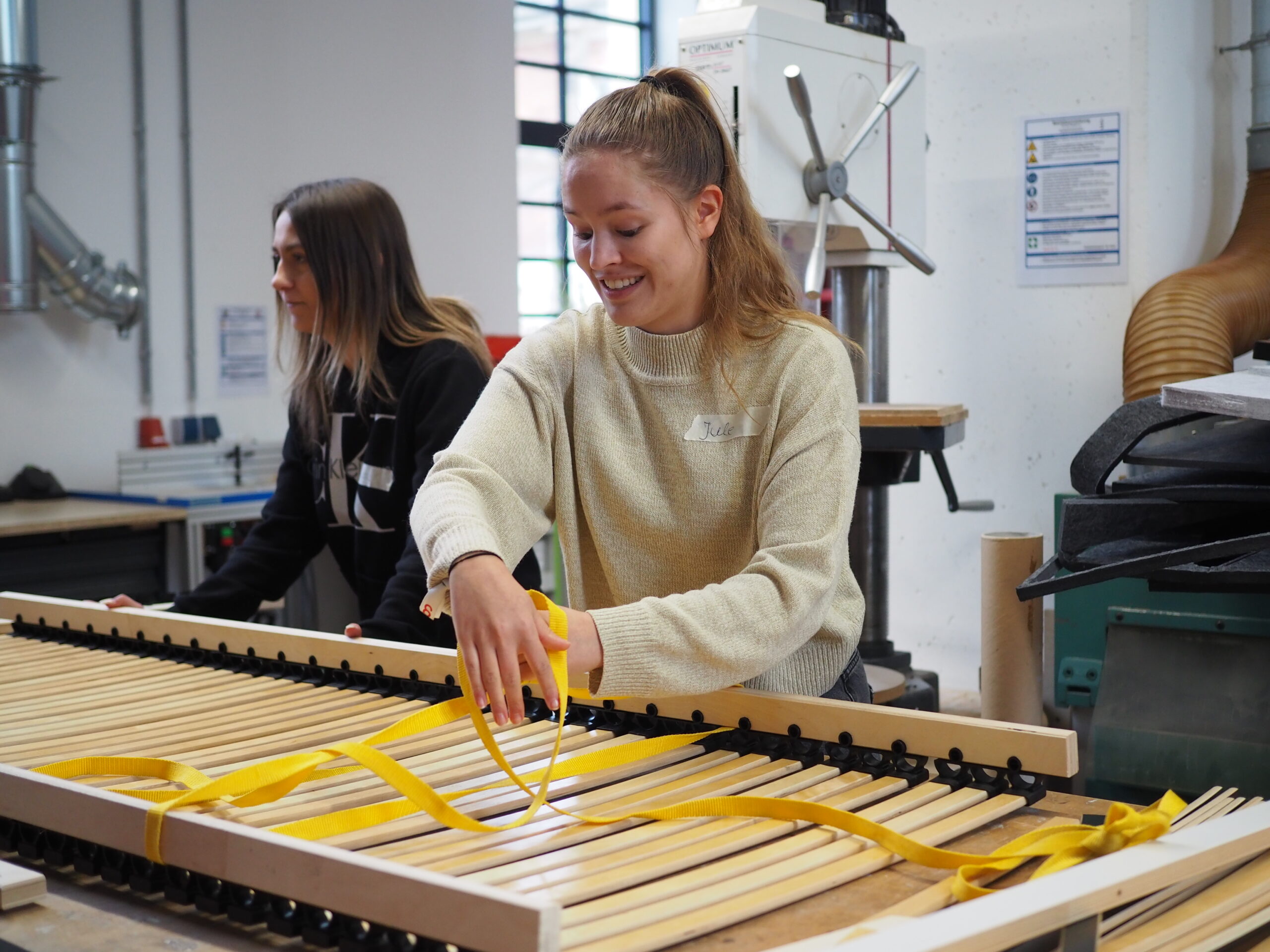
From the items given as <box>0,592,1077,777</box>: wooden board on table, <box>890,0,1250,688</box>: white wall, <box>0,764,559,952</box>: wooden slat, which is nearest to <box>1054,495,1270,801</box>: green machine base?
<box>0,592,1077,777</box>: wooden board on table

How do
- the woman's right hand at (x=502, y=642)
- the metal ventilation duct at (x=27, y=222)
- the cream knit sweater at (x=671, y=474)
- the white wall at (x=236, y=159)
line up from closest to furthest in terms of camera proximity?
1. the woman's right hand at (x=502, y=642)
2. the cream knit sweater at (x=671, y=474)
3. the metal ventilation duct at (x=27, y=222)
4. the white wall at (x=236, y=159)

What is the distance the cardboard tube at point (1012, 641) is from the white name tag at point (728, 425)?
2.30ft

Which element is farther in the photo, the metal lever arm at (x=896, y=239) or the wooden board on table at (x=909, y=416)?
the metal lever arm at (x=896, y=239)

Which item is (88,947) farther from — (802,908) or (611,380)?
(611,380)

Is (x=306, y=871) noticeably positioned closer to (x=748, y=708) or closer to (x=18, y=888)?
(x=18, y=888)

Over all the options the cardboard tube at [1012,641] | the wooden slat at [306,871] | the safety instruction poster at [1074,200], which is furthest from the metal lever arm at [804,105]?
the wooden slat at [306,871]

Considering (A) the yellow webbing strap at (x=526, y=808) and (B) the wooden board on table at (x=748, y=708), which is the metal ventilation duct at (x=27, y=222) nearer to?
(B) the wooden board on table at (x=748, y=708)

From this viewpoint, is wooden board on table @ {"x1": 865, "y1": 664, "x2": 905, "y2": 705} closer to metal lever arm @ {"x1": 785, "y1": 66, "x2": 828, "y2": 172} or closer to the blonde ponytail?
metal lever arm @ {"x1": 785, "y1": 66, "x2": 828, "y2": 172}

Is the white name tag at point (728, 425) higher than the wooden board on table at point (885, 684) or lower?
higher

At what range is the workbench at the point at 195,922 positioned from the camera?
28.3 inches

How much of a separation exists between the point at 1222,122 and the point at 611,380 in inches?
99.6

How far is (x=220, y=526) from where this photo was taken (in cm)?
367

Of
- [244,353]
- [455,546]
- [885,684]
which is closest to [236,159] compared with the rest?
[244,353]

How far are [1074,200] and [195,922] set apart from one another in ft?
9.07
